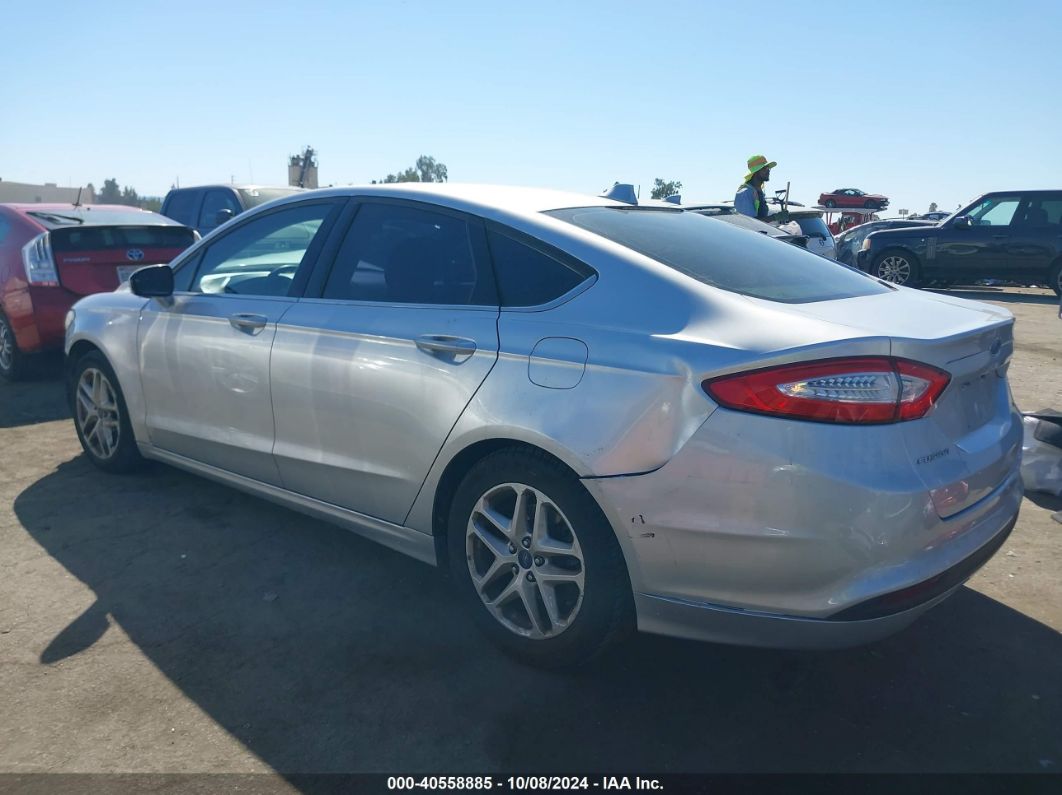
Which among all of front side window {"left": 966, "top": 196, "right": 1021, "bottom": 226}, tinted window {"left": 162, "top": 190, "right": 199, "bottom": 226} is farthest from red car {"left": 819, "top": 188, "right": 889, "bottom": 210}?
tinted window {"left": 162, "top": 190, "right": 199, "bottom": 226}

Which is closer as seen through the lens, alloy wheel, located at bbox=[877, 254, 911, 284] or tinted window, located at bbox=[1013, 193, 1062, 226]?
tinted window, located at bbox=[1013, 193, 1062, 226]

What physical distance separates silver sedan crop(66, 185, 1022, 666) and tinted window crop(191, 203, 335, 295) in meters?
0.03

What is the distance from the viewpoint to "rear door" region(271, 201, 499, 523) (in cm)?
294

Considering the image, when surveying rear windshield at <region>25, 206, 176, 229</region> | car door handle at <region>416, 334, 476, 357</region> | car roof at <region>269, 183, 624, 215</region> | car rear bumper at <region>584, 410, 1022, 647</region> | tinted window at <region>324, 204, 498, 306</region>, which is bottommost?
car rear bumper at <region>584, 410, 1022, 647</region>

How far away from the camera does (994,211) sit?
47.6 ft

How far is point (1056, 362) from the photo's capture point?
8.13 meters

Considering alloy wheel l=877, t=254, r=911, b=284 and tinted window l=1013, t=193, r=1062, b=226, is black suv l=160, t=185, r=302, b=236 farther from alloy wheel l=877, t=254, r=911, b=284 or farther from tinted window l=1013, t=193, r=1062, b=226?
tinted window l=1013, t=193, r=1062, b=226

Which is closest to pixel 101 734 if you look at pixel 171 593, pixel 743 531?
pixel 171 593

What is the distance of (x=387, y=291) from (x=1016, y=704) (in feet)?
8.49

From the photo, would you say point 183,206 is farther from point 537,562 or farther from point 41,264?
point 537,562

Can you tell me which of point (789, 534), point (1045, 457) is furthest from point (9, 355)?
point (1045, 457)

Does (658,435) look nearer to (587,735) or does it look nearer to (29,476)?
(587,735)

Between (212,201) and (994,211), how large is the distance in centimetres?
1264

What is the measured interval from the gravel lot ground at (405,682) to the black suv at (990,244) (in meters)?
12.2
